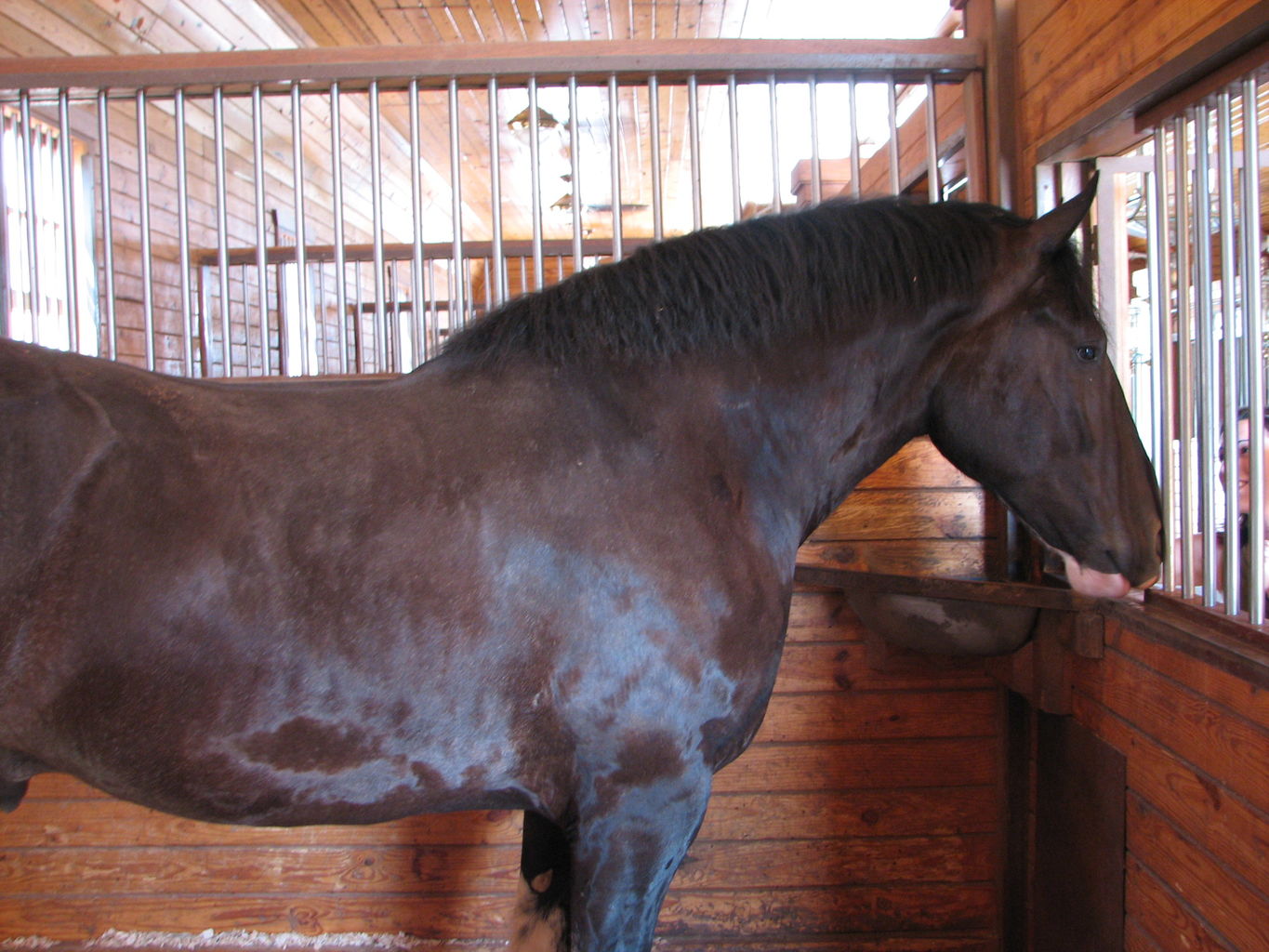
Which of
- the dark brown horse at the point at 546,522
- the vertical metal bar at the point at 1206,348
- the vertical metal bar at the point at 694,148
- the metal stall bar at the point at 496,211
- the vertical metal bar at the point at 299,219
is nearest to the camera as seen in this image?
the dark brown horse at the point at 546,522

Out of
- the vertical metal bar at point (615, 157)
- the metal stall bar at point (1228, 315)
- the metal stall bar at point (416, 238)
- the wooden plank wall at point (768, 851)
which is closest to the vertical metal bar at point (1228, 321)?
the metal stall bar at point (1228, 315)

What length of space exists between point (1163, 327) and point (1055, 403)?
1.63ft

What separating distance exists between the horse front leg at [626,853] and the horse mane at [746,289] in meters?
0.61

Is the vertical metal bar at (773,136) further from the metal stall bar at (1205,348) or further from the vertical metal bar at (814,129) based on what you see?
the metal stall bar at (1205,348)

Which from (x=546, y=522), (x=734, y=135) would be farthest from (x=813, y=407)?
(x=734, y=135)

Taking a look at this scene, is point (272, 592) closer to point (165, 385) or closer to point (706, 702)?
point (165, 385)

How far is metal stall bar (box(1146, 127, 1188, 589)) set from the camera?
1474 millimetres

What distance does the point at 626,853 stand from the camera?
1.07 meters

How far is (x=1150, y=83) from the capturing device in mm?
1381

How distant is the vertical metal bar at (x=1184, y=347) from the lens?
4.57 ft

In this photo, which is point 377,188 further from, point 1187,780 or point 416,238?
point 1187,780

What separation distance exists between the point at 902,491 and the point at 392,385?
51.6 inches

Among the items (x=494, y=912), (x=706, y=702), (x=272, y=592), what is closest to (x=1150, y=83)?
(x=706, y=702)

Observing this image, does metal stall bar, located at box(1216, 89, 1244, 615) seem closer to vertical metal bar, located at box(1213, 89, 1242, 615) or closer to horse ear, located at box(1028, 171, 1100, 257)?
vertical metal bar, located at box(1213, 89, 1242, 615)
